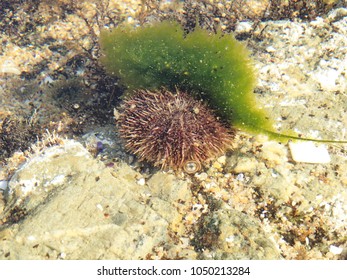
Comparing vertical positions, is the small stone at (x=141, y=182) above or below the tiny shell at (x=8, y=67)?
above

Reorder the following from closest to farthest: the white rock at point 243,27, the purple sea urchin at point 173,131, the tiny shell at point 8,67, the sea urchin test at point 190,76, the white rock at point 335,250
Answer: the white rock at point 335,250 < the purple sea urchin at point 173,131 < the sea urchin test at point 190,76 < the white rock at point 243,27 < the tiny shell at point 8,67

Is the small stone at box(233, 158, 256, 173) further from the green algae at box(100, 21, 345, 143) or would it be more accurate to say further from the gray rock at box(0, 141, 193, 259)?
the gray rock at box(0, 141, 193, 259)

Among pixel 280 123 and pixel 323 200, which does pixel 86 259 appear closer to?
pixel 323 200

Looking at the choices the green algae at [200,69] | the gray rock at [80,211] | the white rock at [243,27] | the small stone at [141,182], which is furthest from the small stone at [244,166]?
the white rock at [243,27]

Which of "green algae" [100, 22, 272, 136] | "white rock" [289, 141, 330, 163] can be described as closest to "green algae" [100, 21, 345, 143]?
"green algae" [100, 22, 272, 136]

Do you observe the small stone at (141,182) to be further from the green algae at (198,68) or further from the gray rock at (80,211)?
the green algae at (198,68)

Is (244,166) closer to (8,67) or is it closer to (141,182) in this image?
(141,182)

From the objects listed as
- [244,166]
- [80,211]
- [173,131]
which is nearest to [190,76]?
[173,131]
